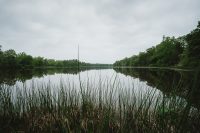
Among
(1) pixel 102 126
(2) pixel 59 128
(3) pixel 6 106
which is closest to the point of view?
(1) pixel 102 126

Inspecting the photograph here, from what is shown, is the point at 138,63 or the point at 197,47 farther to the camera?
the point at 138,63

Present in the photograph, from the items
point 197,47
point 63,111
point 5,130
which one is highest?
point 197,47

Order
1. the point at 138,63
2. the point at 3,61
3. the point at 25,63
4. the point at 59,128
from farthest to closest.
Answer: the point at 138,63, the point at 25,63, the point at 3,61, the point at 59,128

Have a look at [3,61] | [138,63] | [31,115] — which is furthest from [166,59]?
[31,115]

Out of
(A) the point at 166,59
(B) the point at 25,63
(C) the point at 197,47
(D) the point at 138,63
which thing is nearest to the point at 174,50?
(A) the point at 166,59

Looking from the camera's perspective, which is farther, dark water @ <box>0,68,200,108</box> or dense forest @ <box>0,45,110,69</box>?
dense forest @ <box>0,45,110,69</box>

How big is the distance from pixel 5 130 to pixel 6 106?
75 cm

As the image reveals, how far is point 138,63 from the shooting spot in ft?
334

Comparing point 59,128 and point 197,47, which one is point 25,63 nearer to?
point 197,47

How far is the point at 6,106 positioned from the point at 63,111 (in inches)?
61.1

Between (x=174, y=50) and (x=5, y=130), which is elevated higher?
(x=174, y=50)

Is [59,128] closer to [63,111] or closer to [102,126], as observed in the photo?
[63,111]

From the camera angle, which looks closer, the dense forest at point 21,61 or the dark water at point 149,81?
the dark water at point 149,81

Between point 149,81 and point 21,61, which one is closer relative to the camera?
point 149,81
